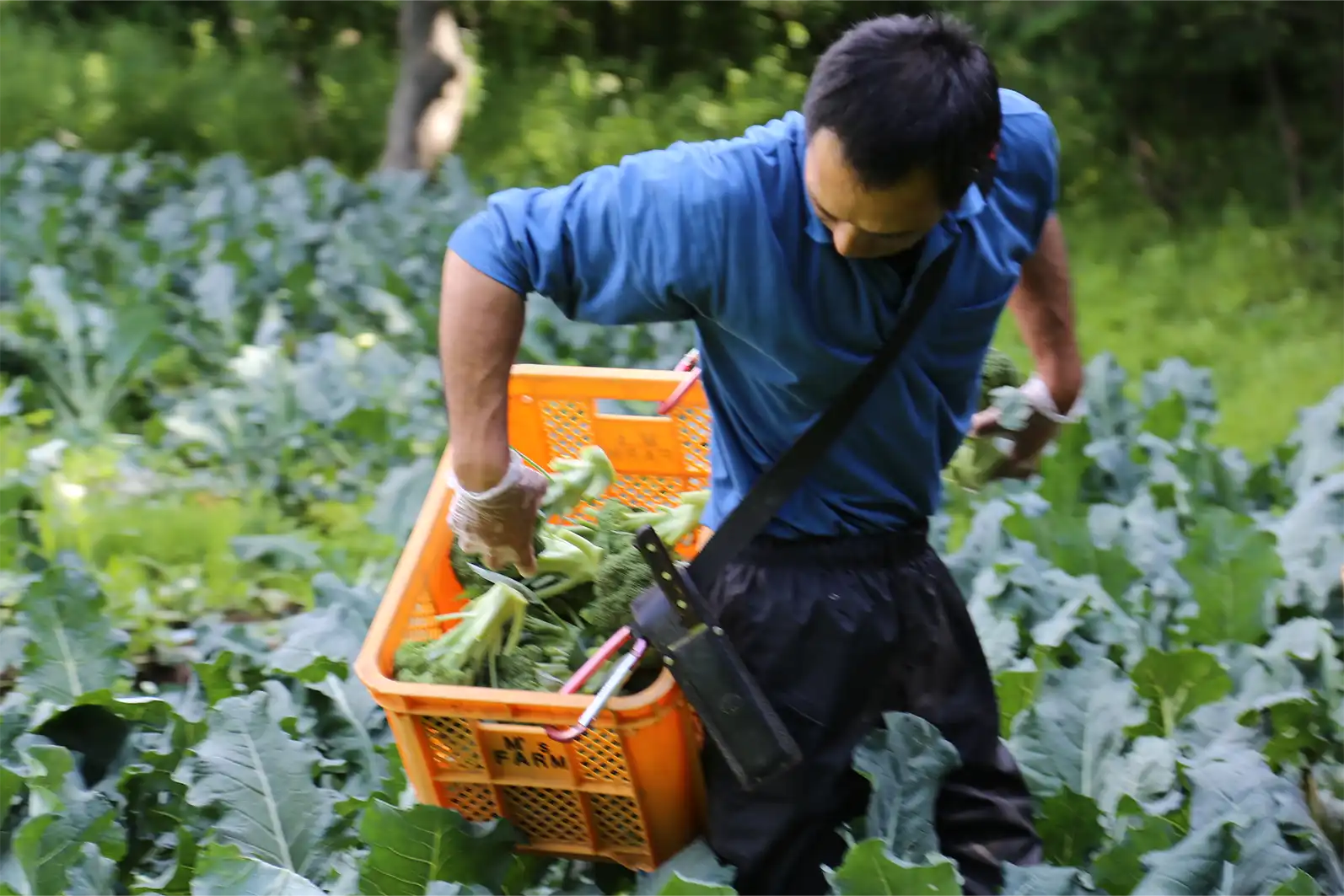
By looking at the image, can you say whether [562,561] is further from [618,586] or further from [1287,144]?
[1287,144]

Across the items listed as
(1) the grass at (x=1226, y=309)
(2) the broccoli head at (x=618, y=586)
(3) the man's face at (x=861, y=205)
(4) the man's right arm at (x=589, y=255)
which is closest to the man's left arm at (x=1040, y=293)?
(3) the man's face at (x=861, y=205)

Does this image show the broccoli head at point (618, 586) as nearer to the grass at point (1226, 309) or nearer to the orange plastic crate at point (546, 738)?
the orange plastic crate at point (546, 738)

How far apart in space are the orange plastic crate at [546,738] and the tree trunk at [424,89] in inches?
219

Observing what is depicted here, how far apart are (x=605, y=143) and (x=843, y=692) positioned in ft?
23.0

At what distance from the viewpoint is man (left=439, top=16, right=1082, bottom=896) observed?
78.0 inches

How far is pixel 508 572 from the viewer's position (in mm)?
2686

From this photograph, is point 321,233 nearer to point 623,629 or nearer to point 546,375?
point 546,375

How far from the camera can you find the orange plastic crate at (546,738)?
2301mm

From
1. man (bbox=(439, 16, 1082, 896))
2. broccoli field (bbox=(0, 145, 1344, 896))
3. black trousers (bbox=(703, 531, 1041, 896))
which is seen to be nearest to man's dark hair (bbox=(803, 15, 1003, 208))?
man (bbox=(439, 16, 1082, 896))

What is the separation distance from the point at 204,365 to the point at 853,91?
14.4 ft

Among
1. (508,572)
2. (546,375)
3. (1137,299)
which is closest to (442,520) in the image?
(508,572)

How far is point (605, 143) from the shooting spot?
898 centimetres

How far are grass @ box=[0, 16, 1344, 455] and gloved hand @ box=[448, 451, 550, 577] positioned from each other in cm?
358

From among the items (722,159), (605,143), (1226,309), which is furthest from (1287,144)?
(722,159)
